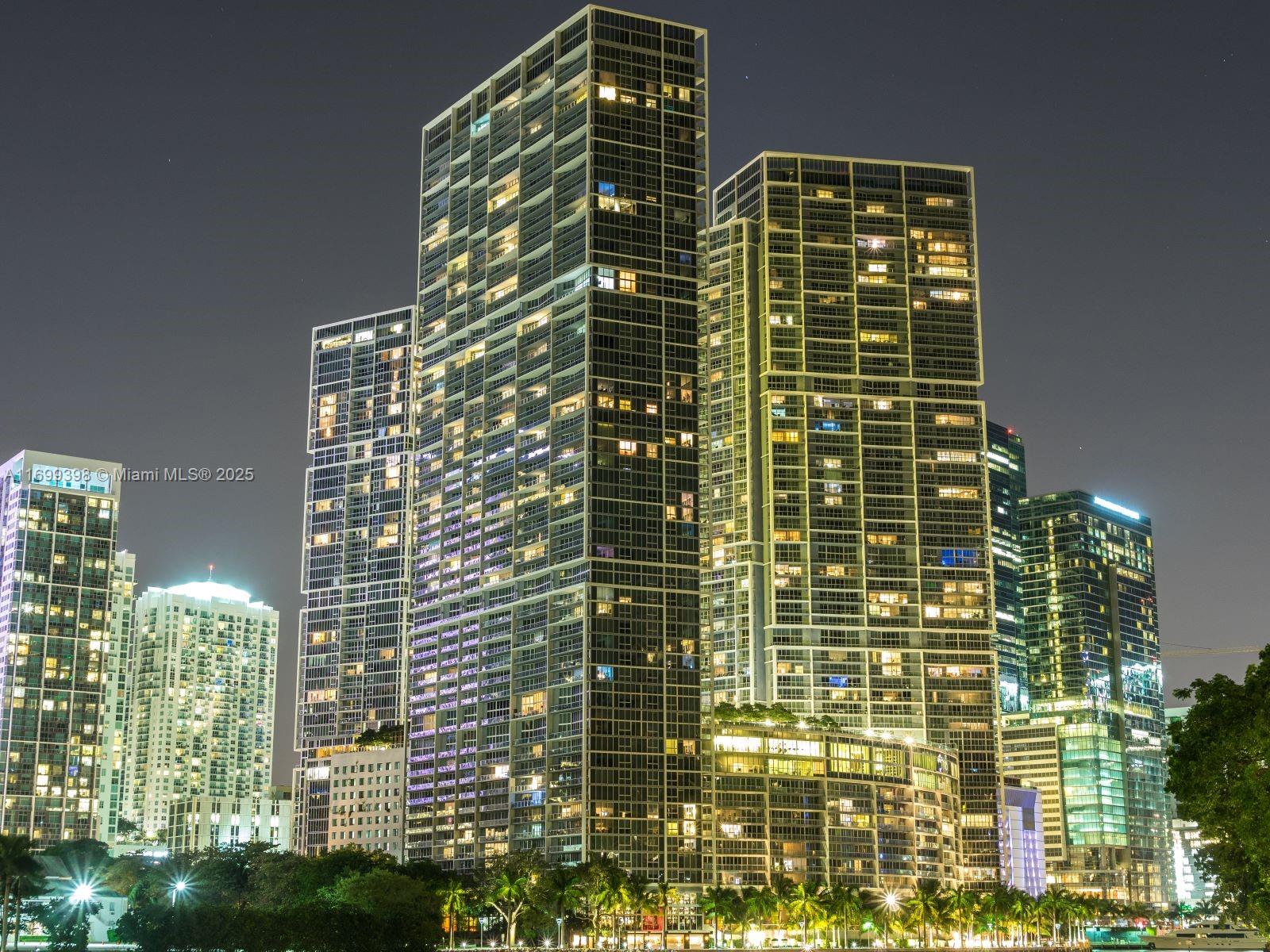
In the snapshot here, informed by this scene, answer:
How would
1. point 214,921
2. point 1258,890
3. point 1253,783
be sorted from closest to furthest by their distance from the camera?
point 1253,783, point 1258,890, point 214,921

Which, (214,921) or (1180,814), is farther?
(214,921)

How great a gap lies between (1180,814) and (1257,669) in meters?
16.2

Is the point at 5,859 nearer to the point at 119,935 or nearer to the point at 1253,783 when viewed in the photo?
the point at 119,935

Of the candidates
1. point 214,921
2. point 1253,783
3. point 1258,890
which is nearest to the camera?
point 1253,783

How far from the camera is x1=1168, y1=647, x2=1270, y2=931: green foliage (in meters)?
128

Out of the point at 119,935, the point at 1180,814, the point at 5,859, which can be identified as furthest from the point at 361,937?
the point at 1180,814

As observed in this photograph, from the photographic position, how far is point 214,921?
19212cm

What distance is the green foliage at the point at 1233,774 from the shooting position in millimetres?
128250

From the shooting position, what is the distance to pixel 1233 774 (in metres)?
135

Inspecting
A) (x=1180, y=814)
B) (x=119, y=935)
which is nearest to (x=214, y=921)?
(x=119, y=935)

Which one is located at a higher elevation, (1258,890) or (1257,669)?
(1257,669)

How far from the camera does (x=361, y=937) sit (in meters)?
193

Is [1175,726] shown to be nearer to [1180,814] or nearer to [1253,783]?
[1180,814]

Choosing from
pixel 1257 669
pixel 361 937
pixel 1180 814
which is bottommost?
pixel 361 937
